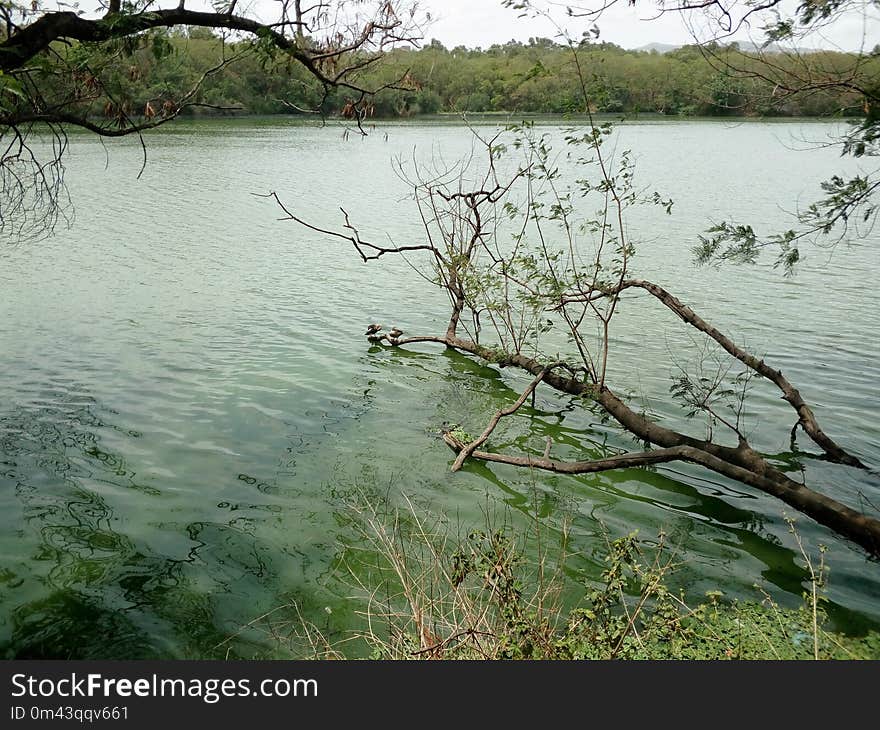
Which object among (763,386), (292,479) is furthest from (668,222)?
(292,479)

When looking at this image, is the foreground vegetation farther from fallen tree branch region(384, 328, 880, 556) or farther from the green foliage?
fallen tree branch region(384, 328, 880, 556)

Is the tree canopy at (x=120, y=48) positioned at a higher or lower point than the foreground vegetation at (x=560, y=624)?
higher

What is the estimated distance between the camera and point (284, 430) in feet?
29.3

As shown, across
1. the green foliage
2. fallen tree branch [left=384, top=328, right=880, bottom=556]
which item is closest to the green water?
fallen tree branch [left=384, top=328, right=880, bottom=556]

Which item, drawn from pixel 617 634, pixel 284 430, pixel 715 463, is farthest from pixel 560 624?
pixel 284 430

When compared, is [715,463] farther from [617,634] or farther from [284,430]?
[284,430]

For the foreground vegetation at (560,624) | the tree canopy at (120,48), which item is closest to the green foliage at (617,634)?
the foreground vegetation at (560,624)

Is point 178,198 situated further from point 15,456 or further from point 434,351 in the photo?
point 15,456

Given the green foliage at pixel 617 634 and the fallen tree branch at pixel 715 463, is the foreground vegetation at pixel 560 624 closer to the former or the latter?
the green foliage at pixel 617 634

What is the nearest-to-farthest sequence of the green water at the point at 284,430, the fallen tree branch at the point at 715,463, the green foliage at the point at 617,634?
1. the green foliage at the point at 617,634
2. the green water at the point at 284,430
3. the fallen tree branch at the point at 715,463

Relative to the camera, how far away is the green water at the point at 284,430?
230 inches

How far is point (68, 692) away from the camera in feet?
13.3

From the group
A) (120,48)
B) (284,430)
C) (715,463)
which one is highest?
(120,48)

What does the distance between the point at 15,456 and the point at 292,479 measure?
276 centimetres
